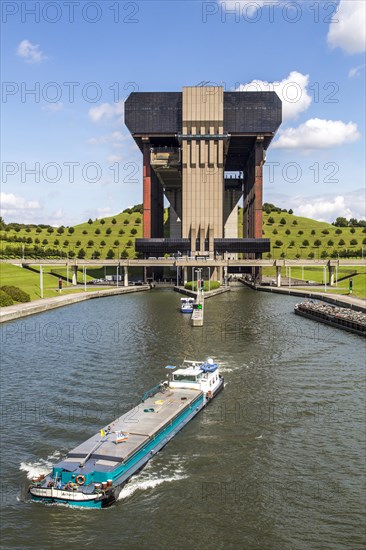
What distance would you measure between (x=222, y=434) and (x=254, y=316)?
6166 cm

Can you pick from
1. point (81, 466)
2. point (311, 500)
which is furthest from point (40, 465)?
point (311, 500)

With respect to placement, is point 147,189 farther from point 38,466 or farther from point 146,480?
point 146,480

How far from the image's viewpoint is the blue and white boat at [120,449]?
2855 centimetres

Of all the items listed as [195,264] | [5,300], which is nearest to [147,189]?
[195,264]

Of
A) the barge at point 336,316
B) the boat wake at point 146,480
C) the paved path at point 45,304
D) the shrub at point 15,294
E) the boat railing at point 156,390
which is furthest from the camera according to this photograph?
the shrub at point 15,294

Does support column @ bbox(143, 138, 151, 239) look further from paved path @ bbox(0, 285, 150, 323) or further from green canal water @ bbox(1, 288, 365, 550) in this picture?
green canal water @ bbox(1, 288, 365, 550)

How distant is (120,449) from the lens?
32.4m

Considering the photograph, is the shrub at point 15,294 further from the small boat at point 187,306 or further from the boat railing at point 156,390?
the boat railing at point 156,390

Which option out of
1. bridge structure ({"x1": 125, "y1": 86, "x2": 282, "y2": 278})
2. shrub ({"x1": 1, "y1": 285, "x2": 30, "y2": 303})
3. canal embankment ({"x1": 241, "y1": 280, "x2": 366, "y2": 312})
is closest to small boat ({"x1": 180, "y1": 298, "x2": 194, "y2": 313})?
canal embankment ({"x1": 241, "y1": 280, "x2": 366, "y2": 312})

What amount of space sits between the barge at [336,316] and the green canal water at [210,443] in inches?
312

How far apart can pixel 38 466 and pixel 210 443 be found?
11.2 m

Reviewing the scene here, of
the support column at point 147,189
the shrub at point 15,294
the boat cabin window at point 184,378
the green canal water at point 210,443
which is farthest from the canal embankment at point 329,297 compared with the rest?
the shrub at point 15,294

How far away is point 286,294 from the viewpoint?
5763 inches

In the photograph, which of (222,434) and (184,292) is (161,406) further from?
(184,292)
